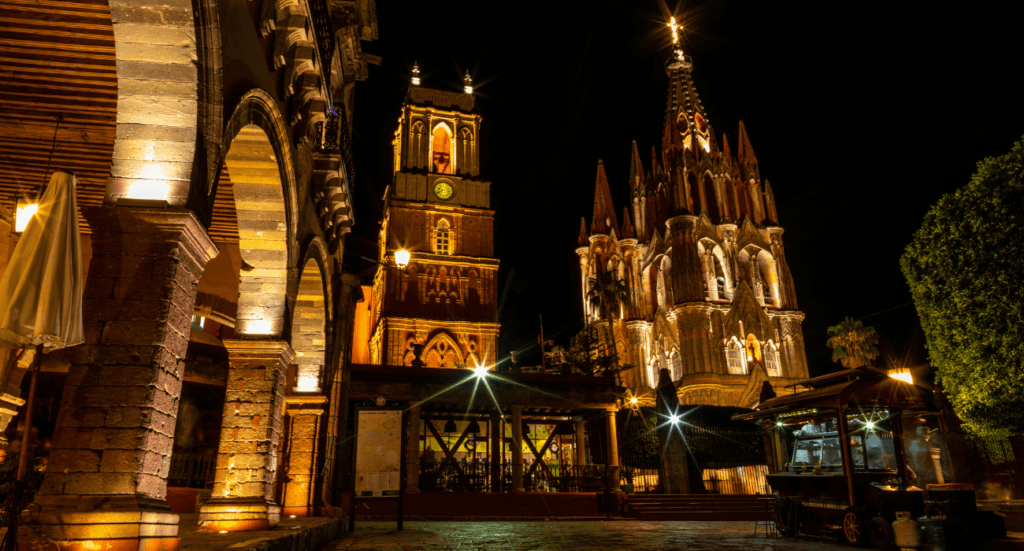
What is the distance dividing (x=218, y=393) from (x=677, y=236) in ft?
117

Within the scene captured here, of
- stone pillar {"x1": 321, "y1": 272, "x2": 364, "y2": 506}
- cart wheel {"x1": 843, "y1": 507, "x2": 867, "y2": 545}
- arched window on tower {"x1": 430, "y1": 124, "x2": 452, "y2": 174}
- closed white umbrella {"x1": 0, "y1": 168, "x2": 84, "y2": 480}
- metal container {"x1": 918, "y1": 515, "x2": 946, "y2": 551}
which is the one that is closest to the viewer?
closed white umbrella {"x1": 0, "y1": 168, "x2": 84, "y2": 480}

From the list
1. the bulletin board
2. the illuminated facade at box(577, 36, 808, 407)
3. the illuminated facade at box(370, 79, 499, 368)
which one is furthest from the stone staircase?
the illuminated facade at box(577, 36, 808, 407)

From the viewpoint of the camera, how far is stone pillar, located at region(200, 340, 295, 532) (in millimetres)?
8367

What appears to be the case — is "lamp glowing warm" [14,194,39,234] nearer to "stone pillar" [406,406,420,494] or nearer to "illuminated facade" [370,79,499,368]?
"stone pillar" [406,406,420,494]

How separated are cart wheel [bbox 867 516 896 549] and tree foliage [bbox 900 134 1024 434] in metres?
10.2

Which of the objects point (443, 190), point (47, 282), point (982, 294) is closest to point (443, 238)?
point (443, 190)

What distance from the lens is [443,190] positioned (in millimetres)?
38500

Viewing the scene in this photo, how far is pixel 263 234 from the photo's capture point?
9203mm

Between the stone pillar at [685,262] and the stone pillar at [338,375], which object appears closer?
the stone pillar at [338,375]

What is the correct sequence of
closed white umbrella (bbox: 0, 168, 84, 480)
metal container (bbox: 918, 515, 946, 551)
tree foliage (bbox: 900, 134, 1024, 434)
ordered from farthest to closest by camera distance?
tree foliage (bbox: 900, 134, 1024, 434), metal container (bbox: 918, 515, 946, 551), closed white umbrella (bbox: 0, 168, 84, 480)

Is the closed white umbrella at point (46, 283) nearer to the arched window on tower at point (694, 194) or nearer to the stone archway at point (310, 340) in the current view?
the stone archway at point (310, 340)

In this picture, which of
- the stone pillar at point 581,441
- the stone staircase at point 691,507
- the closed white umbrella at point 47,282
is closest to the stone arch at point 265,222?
the closed white umbrella at point 47,282

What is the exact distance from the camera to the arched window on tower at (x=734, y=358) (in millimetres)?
42875

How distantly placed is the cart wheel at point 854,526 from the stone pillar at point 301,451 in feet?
30.6
